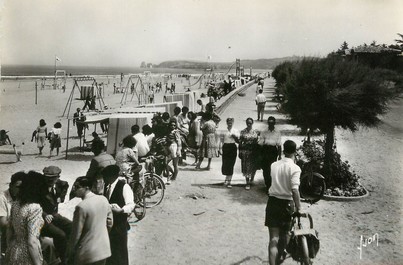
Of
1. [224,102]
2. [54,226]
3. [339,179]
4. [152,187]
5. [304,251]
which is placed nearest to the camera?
[54,226]

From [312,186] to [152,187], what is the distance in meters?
3.57

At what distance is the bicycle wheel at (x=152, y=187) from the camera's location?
8.95 meters

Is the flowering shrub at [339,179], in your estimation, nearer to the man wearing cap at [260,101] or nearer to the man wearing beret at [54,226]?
the man wearing beret at [54,226]

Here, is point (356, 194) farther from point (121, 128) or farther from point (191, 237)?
point (121, 128)

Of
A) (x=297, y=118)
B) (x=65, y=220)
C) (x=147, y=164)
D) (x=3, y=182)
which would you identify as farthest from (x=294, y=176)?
(x=3, y=182)

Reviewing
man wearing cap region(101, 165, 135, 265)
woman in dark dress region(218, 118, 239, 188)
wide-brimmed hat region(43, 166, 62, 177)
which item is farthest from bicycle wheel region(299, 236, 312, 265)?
woman in dark dress region(218, 118, 239, 188)

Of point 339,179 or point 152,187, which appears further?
point 339,179

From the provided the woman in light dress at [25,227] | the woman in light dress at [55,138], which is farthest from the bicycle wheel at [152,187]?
the woman in light dress at [55,138]

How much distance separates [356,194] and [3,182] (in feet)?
28.5

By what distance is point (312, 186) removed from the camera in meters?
9.70

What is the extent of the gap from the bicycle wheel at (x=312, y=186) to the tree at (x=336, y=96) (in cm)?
70

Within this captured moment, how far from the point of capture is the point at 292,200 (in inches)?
219

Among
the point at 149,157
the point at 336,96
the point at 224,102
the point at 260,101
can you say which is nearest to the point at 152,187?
the point at 149,157

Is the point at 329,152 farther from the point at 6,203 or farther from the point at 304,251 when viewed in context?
the point at 6,203
